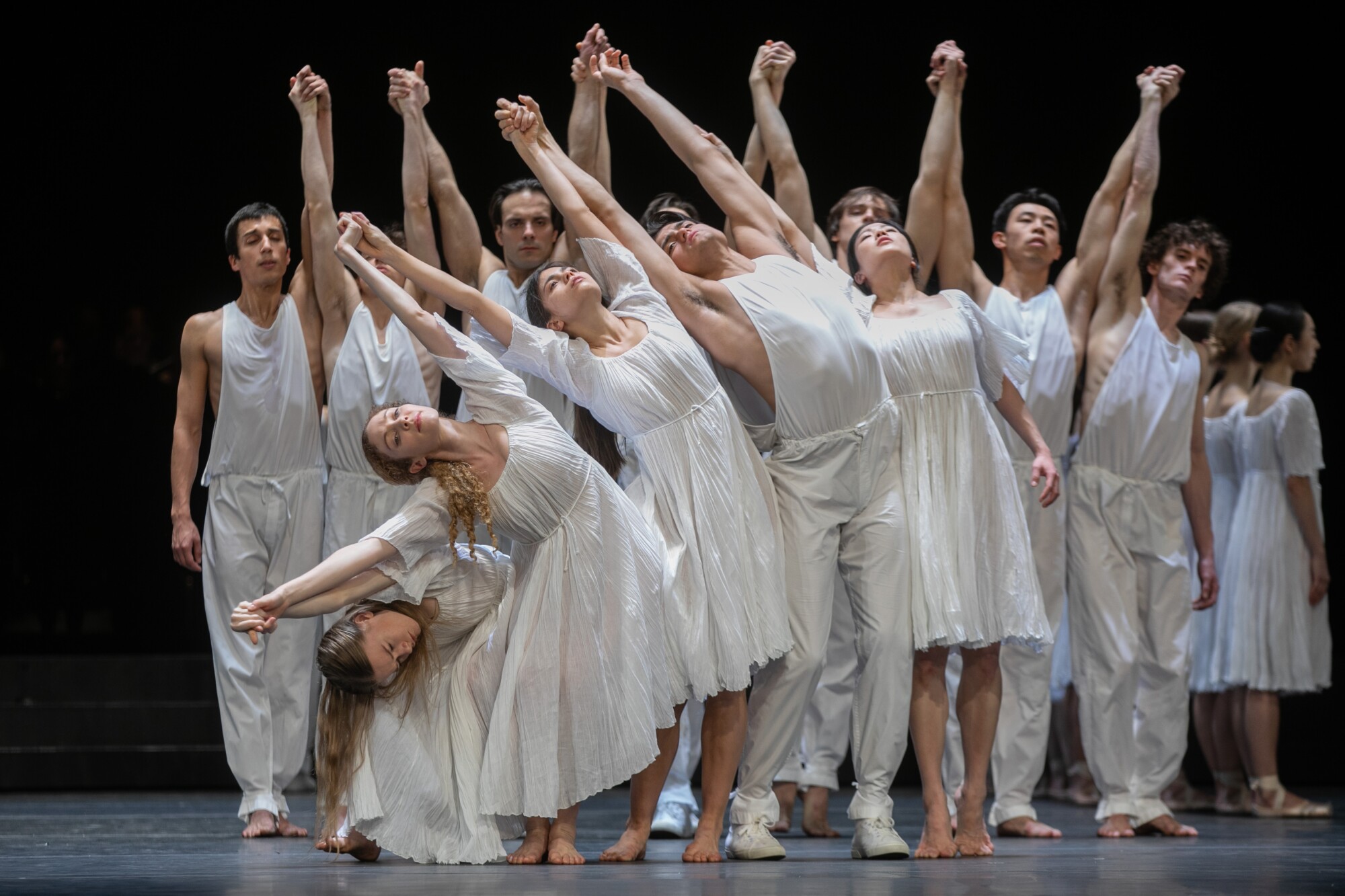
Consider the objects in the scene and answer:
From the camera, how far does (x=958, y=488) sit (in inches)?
138

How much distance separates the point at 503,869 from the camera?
2986mm

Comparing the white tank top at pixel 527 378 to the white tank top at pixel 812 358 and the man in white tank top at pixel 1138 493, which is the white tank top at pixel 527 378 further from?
the man in white tank top at pixel 1138 493

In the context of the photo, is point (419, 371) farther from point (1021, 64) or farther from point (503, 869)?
point (1021, 64)

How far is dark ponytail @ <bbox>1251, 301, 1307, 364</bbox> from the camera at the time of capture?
496cm

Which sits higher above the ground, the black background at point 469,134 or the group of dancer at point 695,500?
the black background at point 469,134

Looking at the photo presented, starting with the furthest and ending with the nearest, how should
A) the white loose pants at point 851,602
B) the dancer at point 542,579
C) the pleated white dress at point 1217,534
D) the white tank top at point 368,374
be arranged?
the pleated white dress at point 1217,534, the white tank top at point 368,374, the white loose pants at point 851,602, the dancer at point 542,579

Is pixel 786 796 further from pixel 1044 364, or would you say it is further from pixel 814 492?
pixel 1044 364

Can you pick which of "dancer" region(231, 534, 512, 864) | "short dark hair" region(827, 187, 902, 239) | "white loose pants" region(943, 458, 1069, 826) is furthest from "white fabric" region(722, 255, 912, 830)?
"short dark hair" region(827, 187, 902, 239)

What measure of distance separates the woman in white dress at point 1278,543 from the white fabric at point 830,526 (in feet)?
6.46

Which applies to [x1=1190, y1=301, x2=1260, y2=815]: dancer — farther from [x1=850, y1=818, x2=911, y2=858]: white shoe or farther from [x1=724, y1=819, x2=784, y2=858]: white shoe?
[x1=724, y1=819, x2=784, y2=858]: white shoe

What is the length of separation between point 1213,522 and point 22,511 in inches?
171

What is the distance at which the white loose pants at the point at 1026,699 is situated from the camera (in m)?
4.05

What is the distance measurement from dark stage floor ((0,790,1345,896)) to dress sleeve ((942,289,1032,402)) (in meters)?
1.08

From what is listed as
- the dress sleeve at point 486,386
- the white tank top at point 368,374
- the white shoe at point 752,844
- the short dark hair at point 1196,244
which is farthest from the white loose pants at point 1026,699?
the white tank top at point 368,374
